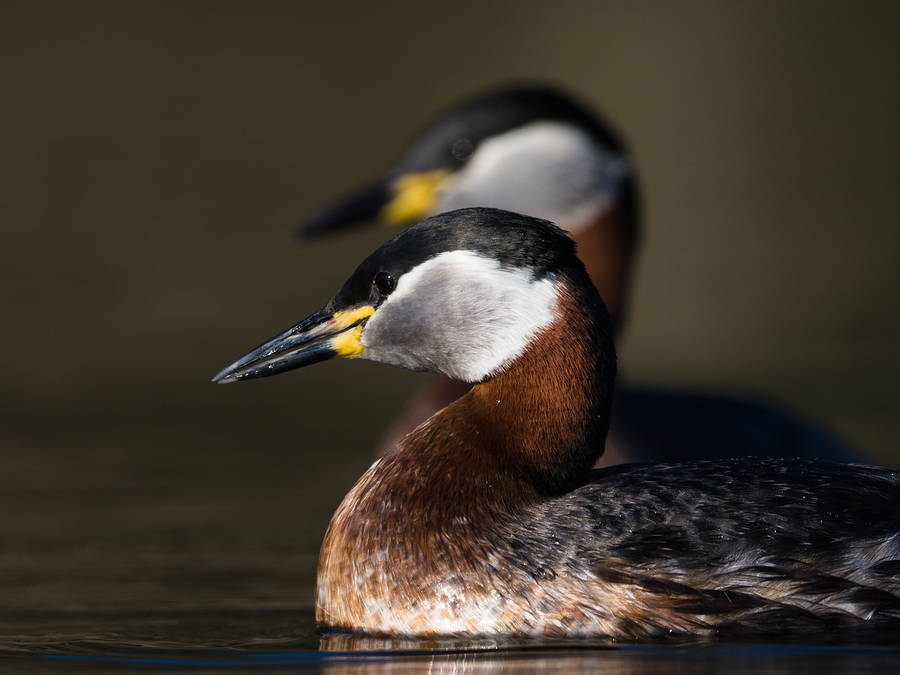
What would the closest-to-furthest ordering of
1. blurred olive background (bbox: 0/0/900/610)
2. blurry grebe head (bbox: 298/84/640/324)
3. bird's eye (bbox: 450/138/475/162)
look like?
blurred olive background (bbox: 0/0/900/610) → blurry grebe head (bbox: 298/84/640/324) → bird's eye (bbox: 450/138/475/162)

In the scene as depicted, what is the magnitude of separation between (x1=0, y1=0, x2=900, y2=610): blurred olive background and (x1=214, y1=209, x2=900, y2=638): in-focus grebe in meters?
1.12

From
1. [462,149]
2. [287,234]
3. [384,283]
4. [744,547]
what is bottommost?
[744,547]

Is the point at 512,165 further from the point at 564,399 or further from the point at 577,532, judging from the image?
the point at 577,532

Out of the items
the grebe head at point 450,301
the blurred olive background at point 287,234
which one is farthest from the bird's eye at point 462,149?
the grebe head at point 450,301

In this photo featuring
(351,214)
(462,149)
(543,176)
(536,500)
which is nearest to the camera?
(536,500)

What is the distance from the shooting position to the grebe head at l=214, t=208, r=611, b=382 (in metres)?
7.06

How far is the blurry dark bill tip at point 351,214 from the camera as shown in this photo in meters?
11.6

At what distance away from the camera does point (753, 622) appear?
21.4ft

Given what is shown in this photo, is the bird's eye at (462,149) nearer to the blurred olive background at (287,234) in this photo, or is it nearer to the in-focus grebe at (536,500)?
the blurred olive background at (287,234)

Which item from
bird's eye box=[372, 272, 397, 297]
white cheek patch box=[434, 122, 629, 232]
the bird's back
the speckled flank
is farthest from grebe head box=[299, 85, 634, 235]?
the bird's back

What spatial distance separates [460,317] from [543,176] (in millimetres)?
4256

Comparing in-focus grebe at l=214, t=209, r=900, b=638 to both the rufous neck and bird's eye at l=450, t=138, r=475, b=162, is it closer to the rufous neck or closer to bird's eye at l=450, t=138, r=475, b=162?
the rufous neck

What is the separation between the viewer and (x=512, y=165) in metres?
11.5

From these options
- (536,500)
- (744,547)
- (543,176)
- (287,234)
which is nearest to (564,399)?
(536,500)
